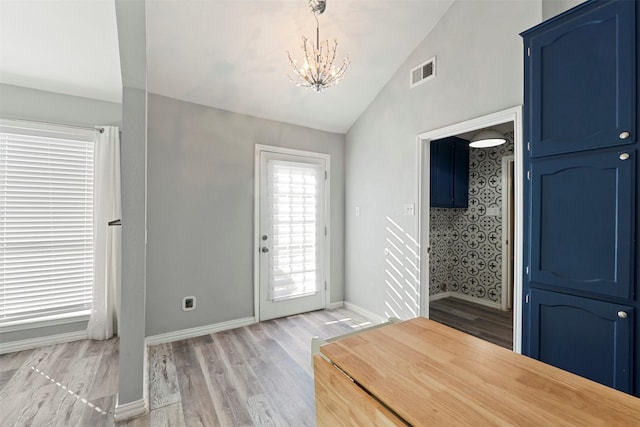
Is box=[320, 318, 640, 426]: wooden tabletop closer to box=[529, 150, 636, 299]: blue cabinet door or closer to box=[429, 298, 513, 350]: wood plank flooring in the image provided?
box=[529, 150, 636, 299]: blue cabinet door

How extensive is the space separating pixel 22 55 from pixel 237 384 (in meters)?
3.14

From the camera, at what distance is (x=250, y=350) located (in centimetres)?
274

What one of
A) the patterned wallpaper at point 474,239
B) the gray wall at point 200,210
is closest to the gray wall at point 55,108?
the gray wall at point 200,210

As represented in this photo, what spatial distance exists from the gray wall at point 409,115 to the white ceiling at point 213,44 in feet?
1.03

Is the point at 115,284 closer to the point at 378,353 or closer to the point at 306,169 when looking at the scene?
the point at 306,169

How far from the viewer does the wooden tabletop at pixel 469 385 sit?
614mm

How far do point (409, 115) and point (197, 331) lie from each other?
3.20 m

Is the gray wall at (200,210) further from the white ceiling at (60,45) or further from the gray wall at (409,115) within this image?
the gray wall at (409,115)

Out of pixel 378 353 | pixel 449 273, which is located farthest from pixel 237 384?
pixel 449 273

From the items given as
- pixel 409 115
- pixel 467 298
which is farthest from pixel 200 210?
pixel 467 298

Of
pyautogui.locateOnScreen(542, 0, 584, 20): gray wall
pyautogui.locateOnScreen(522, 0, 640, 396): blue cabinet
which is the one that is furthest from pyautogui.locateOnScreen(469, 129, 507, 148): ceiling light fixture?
pyautogui.locateOnScreen(522, 0, 640, 396): blue cabinet

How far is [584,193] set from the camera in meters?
1.55

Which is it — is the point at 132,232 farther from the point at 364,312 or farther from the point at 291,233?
the point at 364,312

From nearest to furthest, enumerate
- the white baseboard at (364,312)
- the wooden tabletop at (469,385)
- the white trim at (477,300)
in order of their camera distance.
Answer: the wooden tabletop at (469,385) → the white baseboard at (364,312) → the white trim at (477,300)
